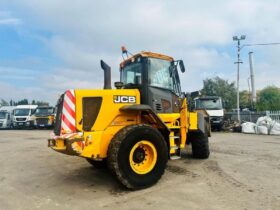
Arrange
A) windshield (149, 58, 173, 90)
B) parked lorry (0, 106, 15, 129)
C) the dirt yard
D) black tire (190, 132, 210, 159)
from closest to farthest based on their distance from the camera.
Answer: the dirt yard
windshield (149, 58, 173, 90)
black tire (190, 132, 210, 159)
parked lorry (0, 106, 15, 129)

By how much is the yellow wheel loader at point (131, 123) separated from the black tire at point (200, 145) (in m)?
1.25

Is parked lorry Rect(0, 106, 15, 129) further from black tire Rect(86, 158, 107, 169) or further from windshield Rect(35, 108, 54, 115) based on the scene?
black tire Rect(86, 158, 107, 169)

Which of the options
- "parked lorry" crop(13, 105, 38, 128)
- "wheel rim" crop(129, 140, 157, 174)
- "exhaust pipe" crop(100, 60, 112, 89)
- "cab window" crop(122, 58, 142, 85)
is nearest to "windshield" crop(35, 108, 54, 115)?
"parked lorry" crop(13, 105, 38, 128)

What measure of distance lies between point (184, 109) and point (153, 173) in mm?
2119

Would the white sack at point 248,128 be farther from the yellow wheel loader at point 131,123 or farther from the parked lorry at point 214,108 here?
the yellow wheel loader at point 131,123

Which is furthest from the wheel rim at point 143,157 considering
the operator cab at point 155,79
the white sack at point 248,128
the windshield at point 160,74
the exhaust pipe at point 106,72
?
the white sack at point 248,128

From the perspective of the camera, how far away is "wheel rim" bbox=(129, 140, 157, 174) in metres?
5.96

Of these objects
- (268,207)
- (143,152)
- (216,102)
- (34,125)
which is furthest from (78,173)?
(34,125)

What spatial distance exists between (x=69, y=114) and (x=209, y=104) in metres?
15.8

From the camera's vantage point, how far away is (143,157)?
6.18m

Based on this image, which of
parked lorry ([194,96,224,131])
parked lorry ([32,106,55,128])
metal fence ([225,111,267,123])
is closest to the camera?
parked lorry ([194,96,224,131])

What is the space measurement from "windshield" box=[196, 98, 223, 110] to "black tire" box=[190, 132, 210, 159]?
39.6ft

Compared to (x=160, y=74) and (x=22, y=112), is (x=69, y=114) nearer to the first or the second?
(x=160, y=74)

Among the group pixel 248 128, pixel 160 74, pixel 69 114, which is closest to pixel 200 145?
pixel 160 74
